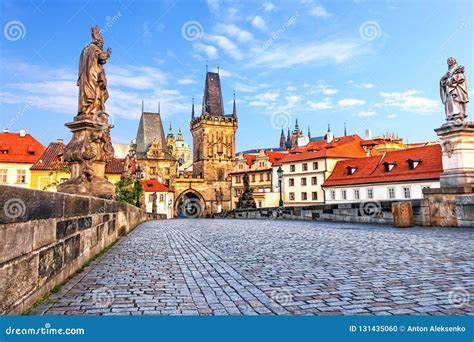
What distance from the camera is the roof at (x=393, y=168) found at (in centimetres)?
3672

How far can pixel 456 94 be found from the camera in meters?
11.1

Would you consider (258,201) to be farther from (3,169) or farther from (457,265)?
(457,265)

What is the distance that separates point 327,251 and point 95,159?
528 centimetres

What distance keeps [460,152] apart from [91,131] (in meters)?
10.0

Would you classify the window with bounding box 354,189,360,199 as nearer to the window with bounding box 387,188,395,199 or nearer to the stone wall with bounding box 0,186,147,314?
the window with bounding box 387,188,395,199

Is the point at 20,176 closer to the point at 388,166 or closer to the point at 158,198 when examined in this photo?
the point at 158,198

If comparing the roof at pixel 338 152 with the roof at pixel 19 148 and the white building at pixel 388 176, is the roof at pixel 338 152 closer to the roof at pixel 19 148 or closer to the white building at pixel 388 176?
the white building at pixel 388 176

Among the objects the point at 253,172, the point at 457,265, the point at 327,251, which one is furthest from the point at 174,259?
the point at 253,172

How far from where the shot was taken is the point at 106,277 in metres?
4.79

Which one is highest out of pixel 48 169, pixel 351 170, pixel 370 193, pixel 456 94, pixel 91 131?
pixel 48 169

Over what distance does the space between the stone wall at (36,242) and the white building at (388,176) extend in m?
36.5

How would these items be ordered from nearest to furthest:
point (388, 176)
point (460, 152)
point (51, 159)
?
point (460, 152)
point (388, 176)
point (51, 159)

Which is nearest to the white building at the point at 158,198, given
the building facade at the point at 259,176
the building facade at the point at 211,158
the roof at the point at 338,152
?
the building facade at the point at 211,158

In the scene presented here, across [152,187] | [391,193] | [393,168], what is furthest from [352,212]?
[152,187]
